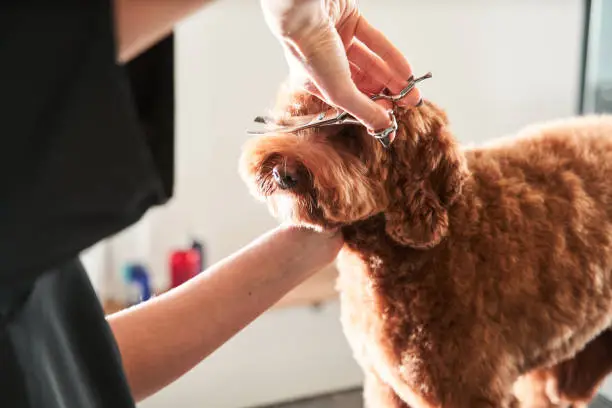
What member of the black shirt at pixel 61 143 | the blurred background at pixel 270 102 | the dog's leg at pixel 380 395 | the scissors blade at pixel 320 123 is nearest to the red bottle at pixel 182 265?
the blurred background at pixel 270 102

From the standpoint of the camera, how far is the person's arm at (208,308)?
69 cm

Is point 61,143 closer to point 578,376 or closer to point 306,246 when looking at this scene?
point 306,246

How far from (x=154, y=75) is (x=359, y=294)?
574 millimetres

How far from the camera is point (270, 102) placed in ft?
5.14

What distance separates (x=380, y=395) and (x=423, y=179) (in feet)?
1.21

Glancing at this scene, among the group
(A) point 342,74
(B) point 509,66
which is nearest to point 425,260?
(A) point 342,74

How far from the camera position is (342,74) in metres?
0.63

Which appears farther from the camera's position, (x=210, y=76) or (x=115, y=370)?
→ (x=210, y=76)

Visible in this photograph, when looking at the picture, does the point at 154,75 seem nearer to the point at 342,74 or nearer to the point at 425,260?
the point at 342,74

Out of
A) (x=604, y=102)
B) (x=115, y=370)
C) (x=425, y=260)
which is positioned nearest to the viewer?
(x=115, y=370)

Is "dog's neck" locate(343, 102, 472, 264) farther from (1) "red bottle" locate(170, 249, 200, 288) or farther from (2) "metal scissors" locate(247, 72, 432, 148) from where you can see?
(1) "red bottle" locate(170, 249, 200, 288)

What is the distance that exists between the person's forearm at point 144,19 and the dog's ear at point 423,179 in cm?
48

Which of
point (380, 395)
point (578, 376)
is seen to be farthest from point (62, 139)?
point (578, 376)

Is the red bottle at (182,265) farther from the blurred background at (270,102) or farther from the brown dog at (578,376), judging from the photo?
the brown dog at (578,376)
